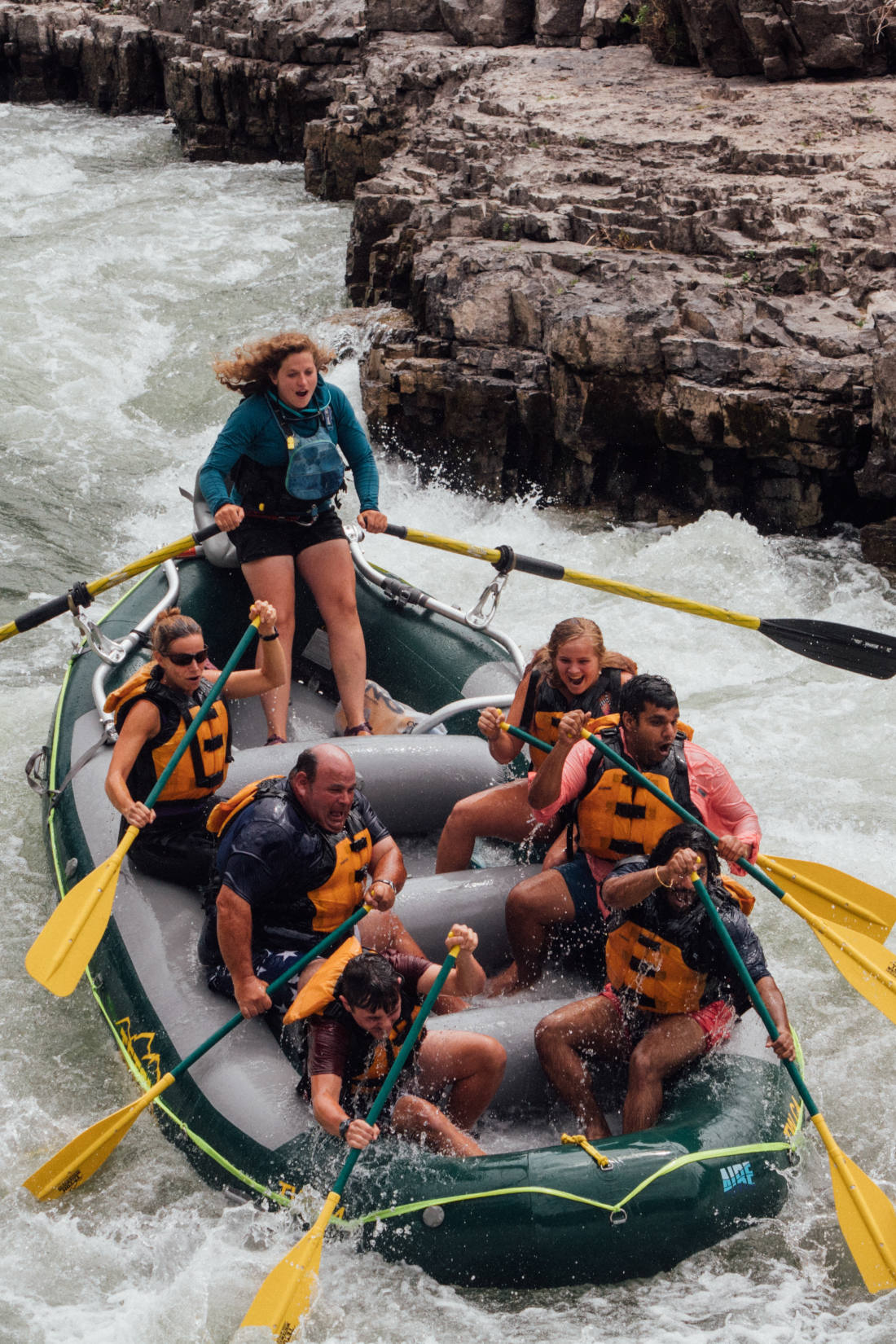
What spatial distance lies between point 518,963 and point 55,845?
58.9 inches

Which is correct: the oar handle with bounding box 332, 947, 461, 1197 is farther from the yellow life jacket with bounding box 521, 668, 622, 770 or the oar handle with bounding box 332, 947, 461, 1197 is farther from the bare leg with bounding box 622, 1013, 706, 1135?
the yellow life jacket with bounding box 521, 668, 622, 770

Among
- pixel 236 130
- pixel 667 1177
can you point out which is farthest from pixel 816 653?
pixel 236 130

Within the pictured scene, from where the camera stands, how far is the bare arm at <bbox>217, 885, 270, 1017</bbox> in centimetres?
318

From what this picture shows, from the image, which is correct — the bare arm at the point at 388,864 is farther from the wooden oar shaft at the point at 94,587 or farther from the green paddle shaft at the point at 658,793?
the wooden oar shaft at the point at 94,587

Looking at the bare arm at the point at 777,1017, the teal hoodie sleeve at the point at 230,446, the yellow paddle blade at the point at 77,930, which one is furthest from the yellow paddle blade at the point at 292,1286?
the teal hoodie sleeve at the point at 230,446

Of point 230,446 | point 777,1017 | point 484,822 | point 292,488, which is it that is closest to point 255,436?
point 230,446

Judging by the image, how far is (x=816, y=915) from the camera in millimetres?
3598

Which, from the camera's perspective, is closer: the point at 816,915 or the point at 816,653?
the point at 816,915

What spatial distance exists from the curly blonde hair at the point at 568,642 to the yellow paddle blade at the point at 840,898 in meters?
0.64

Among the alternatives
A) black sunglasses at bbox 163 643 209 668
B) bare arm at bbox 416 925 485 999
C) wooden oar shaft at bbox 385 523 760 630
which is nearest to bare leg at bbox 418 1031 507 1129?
bare arm at bbox 416 925 485 999

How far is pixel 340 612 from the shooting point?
4582 mm

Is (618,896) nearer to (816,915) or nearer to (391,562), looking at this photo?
(816,915)

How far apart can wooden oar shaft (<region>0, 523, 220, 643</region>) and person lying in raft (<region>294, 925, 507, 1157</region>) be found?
77.9 inches

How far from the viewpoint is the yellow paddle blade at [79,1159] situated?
3.31m
